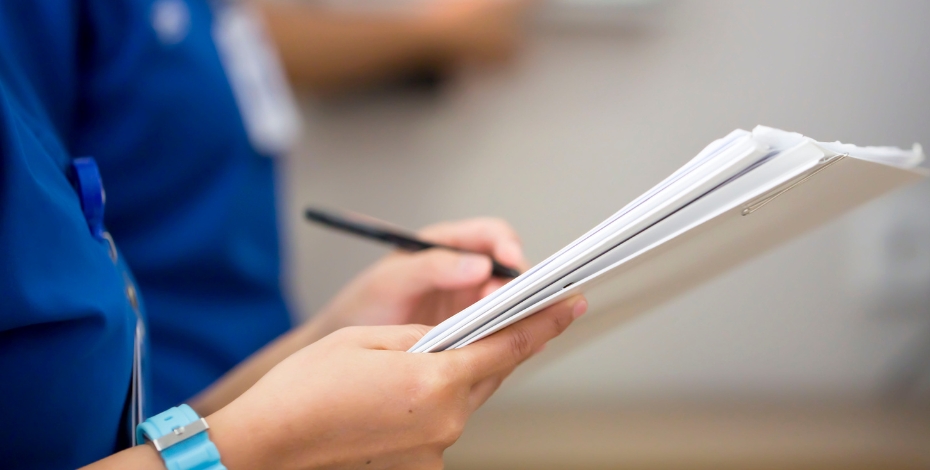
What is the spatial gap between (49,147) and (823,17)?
3.90ft

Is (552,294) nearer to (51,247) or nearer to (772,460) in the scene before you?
(51,247)

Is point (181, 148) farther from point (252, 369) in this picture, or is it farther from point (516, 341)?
point (516, 341)

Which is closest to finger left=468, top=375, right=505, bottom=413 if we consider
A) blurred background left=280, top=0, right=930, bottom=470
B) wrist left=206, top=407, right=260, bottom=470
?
wrist left=206, top=407, right=260, bottom=470

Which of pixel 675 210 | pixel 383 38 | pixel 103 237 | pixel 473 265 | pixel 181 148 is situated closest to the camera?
pixel 675 210

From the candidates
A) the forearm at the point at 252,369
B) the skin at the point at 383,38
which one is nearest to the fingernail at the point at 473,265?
the forearm at the point at 252,369

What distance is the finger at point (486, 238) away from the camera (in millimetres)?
579

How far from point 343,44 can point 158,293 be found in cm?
60

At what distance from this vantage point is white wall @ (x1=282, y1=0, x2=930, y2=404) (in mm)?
1092

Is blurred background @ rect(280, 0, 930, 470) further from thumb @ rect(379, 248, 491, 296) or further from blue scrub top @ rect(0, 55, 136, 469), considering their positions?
blue scrub top @ rect(0, 55, 136, 469)

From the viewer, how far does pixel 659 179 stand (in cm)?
113

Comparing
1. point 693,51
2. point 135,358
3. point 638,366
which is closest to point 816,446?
point 638,366

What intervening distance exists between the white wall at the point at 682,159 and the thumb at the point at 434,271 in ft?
1.69

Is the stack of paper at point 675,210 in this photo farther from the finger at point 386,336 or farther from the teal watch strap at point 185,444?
the teal watch strap at point 185,444

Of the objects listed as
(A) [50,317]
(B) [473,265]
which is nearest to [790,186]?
(B) [473,265]
